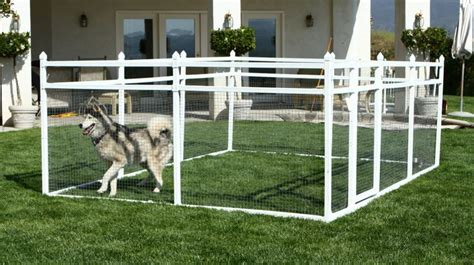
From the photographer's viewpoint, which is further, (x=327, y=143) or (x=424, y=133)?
(x=424, y=133)

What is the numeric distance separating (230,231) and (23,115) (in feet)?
28.6

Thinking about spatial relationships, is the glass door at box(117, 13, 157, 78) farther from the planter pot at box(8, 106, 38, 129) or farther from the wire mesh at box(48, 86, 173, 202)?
the wire mesh at box(48, 86, 173, 202)

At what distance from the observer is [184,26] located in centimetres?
1992

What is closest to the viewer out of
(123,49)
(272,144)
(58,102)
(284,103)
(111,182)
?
(111,182)

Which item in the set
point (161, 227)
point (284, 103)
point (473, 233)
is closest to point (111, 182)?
point (161, 227)

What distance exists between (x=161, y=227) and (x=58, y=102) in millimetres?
4562

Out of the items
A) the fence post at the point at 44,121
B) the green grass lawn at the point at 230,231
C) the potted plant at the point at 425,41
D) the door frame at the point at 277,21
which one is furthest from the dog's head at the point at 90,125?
the door frame at the point at 277,21

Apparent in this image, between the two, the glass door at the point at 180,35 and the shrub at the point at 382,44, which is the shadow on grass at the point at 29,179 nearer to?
the glass door at the point at 180,35

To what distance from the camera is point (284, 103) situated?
9.55 metres

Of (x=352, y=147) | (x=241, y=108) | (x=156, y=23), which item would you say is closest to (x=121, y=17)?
(x=156, y=23)

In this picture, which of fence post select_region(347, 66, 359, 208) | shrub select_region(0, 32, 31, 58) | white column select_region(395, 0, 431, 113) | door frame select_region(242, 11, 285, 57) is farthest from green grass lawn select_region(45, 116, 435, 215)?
door frame select_region(242, 11, 285, 57)

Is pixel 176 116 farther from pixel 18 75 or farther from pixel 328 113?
pixel 18 75

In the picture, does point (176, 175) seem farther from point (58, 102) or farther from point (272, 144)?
point (272, 144)

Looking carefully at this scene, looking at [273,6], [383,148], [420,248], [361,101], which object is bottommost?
[420,248]
